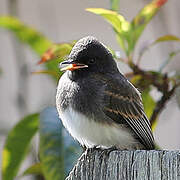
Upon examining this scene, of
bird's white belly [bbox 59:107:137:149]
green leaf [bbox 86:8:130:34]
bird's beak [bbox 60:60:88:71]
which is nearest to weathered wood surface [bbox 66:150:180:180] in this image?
bird's white belly [bbox 59:107:137:149]

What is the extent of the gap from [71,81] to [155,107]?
480mm

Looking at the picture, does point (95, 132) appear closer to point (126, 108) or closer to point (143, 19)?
point (126, 108)

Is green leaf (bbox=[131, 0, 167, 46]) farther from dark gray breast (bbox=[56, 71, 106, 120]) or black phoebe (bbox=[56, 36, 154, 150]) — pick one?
dark gray breast (bbox=[56, 71, 106, 120])

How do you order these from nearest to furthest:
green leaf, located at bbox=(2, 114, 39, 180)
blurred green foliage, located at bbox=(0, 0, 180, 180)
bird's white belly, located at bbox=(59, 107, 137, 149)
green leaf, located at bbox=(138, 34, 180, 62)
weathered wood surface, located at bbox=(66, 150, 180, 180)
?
weathered wood surface, located at bbox=(66, 150, 180, 180) → bird's white belly, located at bbox=(59, 107, 137, 149) → blurred green foliage, located at bbox=(0, 0, 180, 180) → green leaf, located at bbox=(138, 34, 180, 62) → green leaf, located at bbox=(2, 114, 39, 180)

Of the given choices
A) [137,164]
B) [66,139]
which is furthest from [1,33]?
[137,164]

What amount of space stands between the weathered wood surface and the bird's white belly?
76 cm

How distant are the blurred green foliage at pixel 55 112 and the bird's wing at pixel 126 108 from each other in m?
0.15

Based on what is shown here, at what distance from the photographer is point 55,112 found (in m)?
3.65

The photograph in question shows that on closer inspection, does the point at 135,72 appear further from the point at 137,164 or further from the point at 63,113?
the point at 137,164

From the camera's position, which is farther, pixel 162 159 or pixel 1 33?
pixel 1 33

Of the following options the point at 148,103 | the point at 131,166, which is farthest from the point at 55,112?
the point at 131,166

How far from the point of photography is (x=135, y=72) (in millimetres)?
3572

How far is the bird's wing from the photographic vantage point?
3.31m

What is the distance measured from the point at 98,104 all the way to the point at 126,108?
0.55 feet
